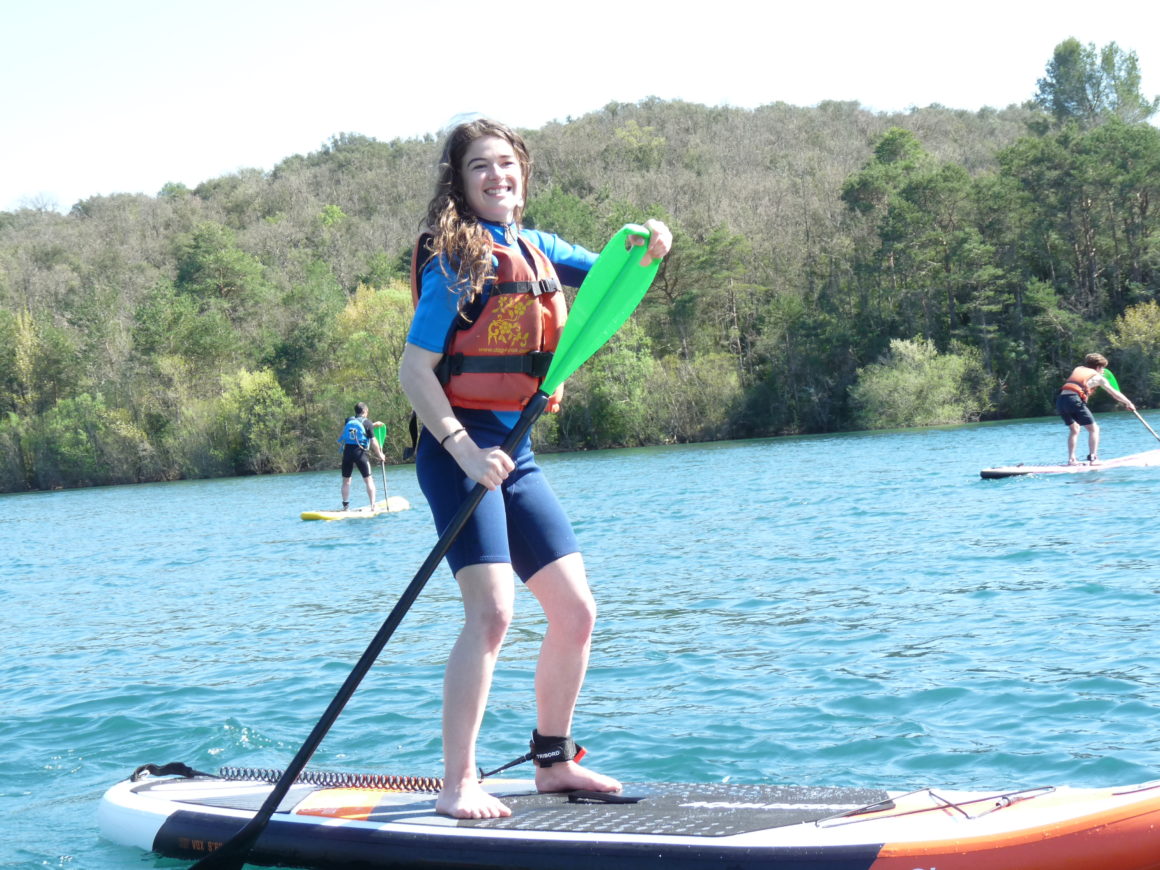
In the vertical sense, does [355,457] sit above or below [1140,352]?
below

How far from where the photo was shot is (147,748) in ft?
19.8

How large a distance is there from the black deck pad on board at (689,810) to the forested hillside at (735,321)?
4352cm

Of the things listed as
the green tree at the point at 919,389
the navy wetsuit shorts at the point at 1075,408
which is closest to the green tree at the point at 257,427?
the green tree at the point at 919,389

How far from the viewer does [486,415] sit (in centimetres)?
381

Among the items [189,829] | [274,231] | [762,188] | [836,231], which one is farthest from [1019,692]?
[274,231]

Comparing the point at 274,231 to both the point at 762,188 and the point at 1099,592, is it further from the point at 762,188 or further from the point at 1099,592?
the point at 1099,592

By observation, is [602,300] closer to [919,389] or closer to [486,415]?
[486,415]

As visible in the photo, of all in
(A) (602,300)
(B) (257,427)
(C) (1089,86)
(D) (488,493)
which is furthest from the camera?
(C) (1089,86)

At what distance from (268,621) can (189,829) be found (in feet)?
19.8

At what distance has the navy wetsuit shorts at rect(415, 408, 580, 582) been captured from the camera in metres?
3.68

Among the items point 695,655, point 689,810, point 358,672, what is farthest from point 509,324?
point 695,655

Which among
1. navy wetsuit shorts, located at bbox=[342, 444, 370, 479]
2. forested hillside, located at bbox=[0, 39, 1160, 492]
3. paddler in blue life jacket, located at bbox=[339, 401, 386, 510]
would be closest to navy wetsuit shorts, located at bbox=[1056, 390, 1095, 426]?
paddler in blue life jacket, located at bbox=[339, 401, 386, 510]

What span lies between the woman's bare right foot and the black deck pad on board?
39 millimetres

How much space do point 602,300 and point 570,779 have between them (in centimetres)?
165
